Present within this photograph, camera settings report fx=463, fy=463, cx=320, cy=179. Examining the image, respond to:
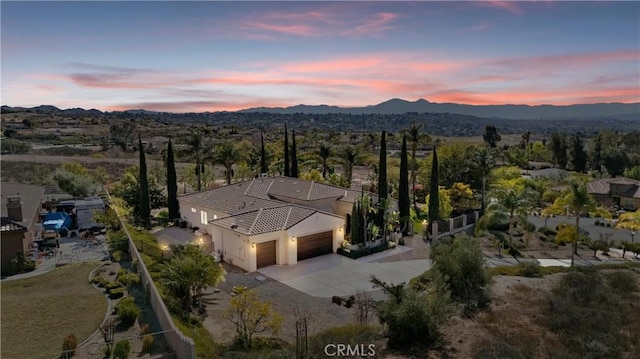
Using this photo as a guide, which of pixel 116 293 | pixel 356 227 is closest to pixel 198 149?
pixel 356 227

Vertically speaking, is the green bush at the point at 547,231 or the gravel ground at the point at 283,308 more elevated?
the gravel ground at the point at 283,308

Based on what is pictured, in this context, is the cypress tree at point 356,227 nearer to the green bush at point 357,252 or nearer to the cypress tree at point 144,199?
the green bush at point 357,252

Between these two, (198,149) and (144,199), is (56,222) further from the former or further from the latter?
(198,149)

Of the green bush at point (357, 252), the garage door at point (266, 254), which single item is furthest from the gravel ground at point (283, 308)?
the green bush at point (357, 252)

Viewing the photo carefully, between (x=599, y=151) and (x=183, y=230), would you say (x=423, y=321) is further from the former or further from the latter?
(x=599, y=151)

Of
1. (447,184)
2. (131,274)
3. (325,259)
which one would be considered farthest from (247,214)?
(447,184)

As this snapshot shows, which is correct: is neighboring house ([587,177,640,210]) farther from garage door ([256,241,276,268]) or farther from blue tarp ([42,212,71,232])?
blue tarp ([42,212,71,232])
